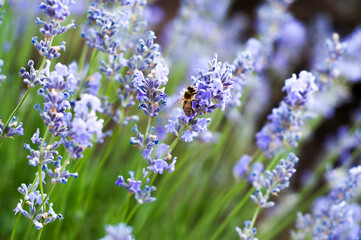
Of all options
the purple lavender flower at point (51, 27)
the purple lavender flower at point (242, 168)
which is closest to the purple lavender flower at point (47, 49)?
the purple lavender flower at point (51, 27)

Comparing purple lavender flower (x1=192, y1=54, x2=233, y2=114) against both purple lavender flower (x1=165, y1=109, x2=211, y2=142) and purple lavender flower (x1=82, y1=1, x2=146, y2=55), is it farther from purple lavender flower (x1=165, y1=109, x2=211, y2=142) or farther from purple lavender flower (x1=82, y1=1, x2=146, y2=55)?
purple lavender flower (x1=82, y1=1, x2=146, y2=55)

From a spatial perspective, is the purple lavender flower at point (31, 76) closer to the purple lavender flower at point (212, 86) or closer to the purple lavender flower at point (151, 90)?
the purple lavender flower at point (151, 90)

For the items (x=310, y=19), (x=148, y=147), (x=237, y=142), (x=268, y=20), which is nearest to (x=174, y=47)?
(x=268, y=20)

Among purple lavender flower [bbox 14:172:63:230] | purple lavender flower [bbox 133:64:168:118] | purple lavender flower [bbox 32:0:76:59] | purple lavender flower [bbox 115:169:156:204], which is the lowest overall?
purple lavender flower [bbox 14:172:63:230]

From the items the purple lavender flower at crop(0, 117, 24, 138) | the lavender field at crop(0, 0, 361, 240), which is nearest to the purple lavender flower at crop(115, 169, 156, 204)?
the lavender field at crop(0, 0, 361, 240)

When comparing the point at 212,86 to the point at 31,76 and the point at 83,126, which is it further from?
the point at 31,76

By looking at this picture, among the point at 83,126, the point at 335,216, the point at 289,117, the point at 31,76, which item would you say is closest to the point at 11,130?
the point at 31,76

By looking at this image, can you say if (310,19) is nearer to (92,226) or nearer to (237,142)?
(237,142)

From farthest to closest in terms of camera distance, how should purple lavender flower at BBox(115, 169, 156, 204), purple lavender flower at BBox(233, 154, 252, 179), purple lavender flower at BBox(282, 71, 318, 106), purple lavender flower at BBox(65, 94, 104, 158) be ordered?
purple lavender flower at BBox(233, 154, 252, 179) → purple lavender flower at BBox(282, 71, 318, 106) → purple lavender flower at BBox(115, 169, 156, 204) → purple lavender flower at BBox(65, 94, 104, 158)
